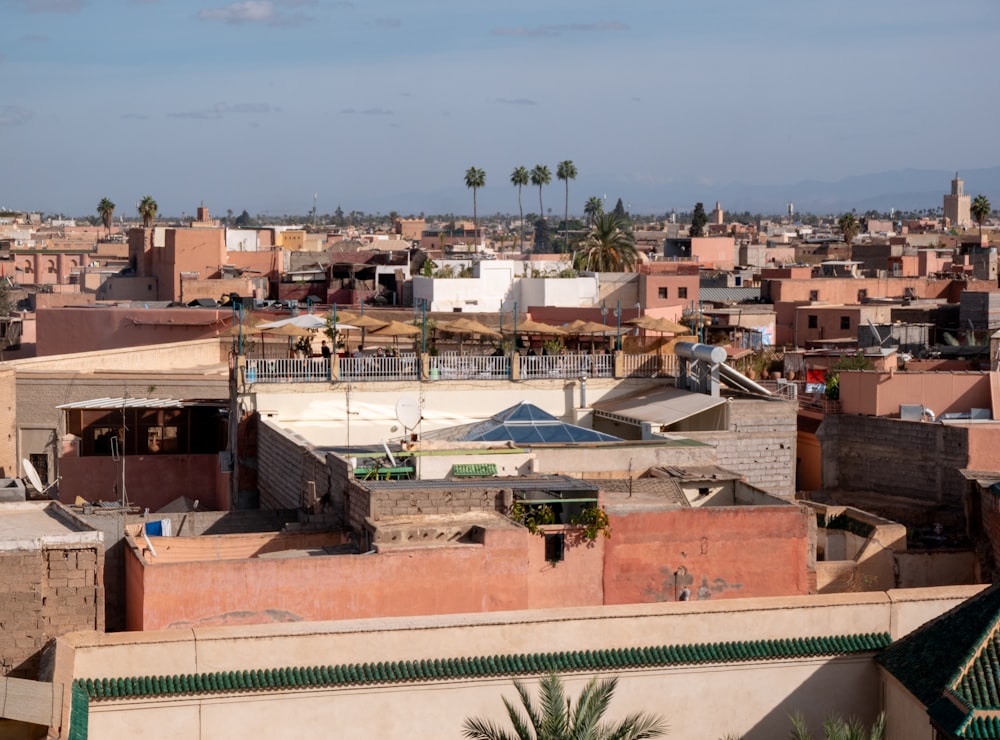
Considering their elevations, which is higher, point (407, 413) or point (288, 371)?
point (288, 371)

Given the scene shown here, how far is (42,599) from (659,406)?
12.1m

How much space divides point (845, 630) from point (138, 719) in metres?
7.11

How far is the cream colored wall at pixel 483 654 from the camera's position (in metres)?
14.7

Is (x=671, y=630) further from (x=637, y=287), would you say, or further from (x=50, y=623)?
(x=637, y=287)

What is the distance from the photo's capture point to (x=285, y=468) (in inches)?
904

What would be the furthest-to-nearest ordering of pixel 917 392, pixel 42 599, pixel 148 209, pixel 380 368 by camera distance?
pixel 148 209
pixel 917 392
pixel 380 368
pixel 42 599

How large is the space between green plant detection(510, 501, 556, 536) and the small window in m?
0.18

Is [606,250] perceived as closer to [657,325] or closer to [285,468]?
[657,325]

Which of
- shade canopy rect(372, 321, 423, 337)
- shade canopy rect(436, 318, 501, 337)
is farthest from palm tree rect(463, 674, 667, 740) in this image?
shade canopy rect(436, 318, 501, 337)

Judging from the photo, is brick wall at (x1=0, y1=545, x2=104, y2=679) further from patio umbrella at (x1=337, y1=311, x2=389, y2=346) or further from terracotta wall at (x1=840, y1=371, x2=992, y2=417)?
terracotta wall at (x1=840, y1=371, x2=992, y2=417)

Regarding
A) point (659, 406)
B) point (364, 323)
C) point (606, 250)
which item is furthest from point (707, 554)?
point (606, 250)

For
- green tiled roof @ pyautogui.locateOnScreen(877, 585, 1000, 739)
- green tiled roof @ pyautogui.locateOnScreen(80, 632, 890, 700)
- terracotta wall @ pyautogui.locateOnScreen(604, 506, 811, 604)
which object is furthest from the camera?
terracotta wall @ pyautogui.locateOnScreen(604, 506, 811, 604)

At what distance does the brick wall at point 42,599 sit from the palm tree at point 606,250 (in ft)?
127

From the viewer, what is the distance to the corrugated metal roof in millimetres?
28984
